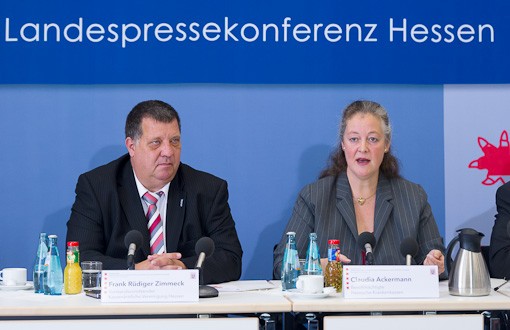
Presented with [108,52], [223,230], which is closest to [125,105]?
[108,52]

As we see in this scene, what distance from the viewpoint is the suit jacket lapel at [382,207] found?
13.4 feet

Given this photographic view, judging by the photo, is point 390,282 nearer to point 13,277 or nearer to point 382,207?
point 382,207

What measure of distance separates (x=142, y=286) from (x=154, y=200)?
1.16m

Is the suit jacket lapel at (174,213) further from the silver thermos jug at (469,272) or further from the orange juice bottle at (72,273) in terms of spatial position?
the silver thermos jug at (469,272)

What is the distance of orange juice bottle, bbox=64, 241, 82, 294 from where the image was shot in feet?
10.8

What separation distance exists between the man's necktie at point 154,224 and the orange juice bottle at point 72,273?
778mm

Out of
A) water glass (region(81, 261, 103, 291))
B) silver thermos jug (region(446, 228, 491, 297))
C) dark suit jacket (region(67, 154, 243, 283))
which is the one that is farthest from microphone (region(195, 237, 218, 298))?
silver thermos jug (region(446, 228, 491, 297))

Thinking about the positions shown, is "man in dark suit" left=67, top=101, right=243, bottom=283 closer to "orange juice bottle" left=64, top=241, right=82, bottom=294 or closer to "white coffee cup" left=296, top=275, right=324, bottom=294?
"orange juice bottle" left=64, top=241, right=82, bottom=294

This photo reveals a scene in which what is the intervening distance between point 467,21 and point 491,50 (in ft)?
0.69

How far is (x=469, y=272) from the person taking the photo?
3248mm

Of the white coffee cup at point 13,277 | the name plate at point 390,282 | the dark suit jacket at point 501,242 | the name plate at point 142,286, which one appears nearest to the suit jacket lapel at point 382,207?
the dark suit jacket at point 501,242

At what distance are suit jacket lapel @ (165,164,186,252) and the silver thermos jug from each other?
1.36 meters

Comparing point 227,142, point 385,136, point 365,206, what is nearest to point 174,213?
point 227,142

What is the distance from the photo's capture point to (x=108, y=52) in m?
4.66
